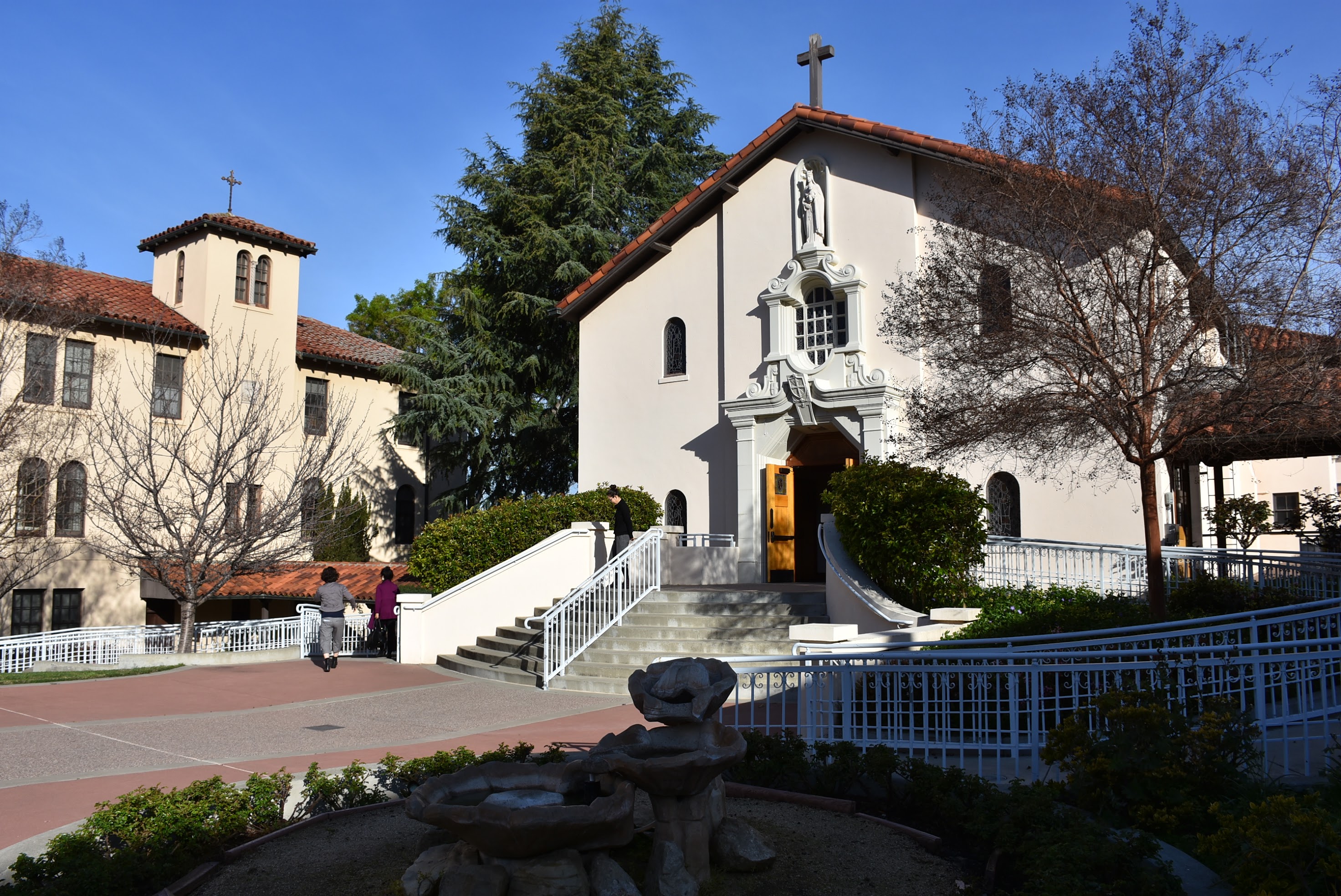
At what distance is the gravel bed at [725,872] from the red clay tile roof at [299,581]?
2042 cm

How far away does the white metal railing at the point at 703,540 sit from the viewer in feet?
65.5

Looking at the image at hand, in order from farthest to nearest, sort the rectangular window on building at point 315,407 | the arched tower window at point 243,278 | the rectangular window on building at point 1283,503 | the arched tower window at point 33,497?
the rectangular window on building at point 315,407
the rectangular window on building at point 1283,503
the arched tower window at point 243,278
the arched tower window at point 33,497

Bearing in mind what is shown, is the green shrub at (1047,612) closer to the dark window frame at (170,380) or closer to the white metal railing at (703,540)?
the white metal railing at (703,540)

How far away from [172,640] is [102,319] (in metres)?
10.1

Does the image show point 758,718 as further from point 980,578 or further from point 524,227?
point 524,227

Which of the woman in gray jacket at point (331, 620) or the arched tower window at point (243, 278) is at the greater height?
the arched tower window at point (243, 278)

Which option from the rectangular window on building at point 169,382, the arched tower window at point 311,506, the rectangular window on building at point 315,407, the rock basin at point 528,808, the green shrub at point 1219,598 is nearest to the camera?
the rock basin at point 528,808

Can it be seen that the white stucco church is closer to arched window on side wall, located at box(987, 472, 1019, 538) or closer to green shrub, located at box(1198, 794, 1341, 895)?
arched window on side wall, located at box(987, 472, 1019, 538)

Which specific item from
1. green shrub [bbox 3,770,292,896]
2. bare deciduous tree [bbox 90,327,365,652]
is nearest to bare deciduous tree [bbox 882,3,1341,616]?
green shrub [bbox 3,770,292,896]

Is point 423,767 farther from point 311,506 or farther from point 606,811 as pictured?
point 311,506

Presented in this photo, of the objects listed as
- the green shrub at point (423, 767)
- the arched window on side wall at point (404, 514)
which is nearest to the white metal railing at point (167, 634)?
the arched window on side wall at point (404, 514)

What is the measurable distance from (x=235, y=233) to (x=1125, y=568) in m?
26.4

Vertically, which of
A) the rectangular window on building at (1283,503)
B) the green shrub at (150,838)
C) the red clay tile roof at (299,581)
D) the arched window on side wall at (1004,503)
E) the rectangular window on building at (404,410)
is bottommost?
the green shrub at (150,838)

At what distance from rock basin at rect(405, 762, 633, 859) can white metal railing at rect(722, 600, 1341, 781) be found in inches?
125
